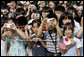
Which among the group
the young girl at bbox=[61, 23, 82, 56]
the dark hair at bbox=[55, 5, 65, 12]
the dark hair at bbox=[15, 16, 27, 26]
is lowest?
the young girl at bbox=[61, 23, 82, 56]

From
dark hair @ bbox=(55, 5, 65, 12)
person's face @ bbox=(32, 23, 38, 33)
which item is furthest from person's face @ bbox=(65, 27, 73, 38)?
dark hair @ bbox=(55, 5, 65, 12)

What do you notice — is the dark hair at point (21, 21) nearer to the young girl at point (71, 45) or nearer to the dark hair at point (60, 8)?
the dark hair at point (60, 8)

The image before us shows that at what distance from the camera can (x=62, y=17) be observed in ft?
15.1

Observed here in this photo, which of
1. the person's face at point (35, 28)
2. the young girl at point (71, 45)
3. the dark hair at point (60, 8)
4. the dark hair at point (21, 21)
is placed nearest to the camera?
the young girl at point (71, 45)

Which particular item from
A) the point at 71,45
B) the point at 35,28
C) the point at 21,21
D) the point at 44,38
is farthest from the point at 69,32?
the point at 21,21

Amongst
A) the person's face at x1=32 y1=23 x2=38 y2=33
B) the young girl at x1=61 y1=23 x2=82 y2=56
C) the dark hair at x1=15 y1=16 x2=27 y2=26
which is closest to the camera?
the young girl at x1=61 y1=23 x2=82 y2=56

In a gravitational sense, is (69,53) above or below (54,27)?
below

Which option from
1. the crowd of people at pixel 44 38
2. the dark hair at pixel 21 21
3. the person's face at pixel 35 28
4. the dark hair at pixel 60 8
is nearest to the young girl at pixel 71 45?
the crowd of people at pixel 44 38

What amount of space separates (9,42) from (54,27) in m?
0.76

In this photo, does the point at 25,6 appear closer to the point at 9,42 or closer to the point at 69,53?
the point at 9,42

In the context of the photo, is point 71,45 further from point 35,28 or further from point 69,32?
point 35,28

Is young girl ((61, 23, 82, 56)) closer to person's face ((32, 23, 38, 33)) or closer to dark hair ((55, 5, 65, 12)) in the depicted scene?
person's face ((32, 23, 38, 33))

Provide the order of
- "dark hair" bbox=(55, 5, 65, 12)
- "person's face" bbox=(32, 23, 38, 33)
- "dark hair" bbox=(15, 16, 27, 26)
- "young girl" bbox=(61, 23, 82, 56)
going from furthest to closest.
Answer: "dark hair" bbox=(55, 5, 65, 12), "dark hair" bbox=(15, 16, 27, 26), "person's face" bbox=(32, 23, 38, 33), "young girl" bbox=(61, 23, 82, 56)

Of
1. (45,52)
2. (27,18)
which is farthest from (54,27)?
(27,18)
